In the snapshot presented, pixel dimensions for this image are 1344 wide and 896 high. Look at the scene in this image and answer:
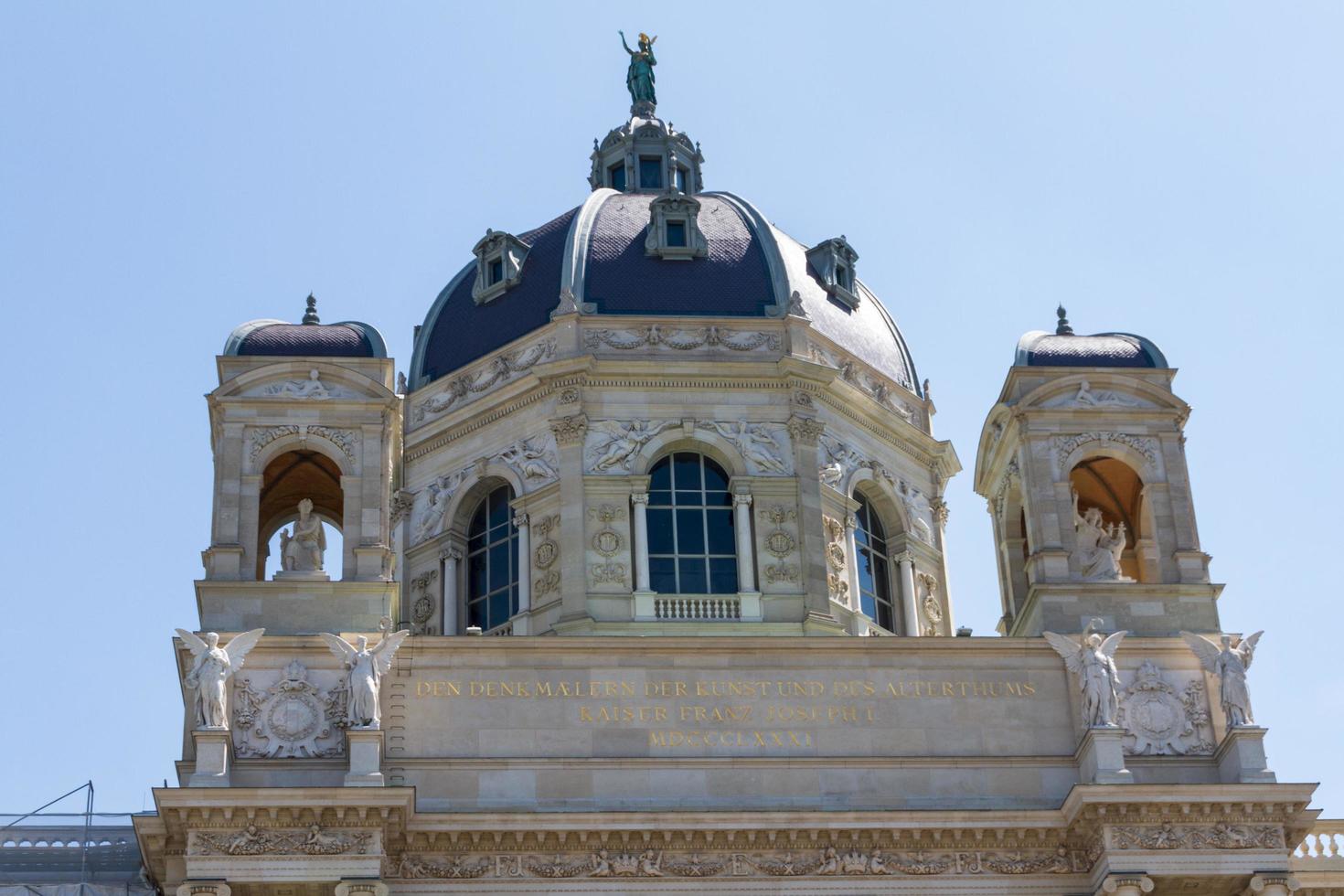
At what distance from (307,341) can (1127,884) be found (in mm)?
16667

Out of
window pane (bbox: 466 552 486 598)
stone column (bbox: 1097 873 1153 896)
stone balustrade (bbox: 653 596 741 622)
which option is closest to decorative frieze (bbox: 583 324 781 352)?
window pane (bbox: 466 552 486 598)

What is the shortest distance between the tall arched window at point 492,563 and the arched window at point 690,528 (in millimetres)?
2757

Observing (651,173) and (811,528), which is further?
(651,173)

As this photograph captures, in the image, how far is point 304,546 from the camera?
46844mm

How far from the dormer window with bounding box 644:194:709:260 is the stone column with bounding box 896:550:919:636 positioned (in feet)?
23.7

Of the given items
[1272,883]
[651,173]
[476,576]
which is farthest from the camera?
[651,173]

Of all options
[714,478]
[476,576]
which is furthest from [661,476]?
[476,576]

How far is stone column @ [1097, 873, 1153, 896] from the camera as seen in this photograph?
41.8m

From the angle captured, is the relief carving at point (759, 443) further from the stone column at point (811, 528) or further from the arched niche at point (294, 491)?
the arched niche at point (294, 491)

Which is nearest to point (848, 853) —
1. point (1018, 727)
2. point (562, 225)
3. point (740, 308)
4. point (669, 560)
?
point (1018, 727)

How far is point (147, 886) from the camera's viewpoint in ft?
145

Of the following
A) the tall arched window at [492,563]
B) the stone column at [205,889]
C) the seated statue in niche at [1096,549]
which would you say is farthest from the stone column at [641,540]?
the stone column at [205,889]

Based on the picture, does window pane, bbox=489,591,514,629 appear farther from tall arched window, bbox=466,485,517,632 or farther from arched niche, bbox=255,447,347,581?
arched niche, bbox=255,447,347,581

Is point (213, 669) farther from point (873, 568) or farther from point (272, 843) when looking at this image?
point (873, 568)
